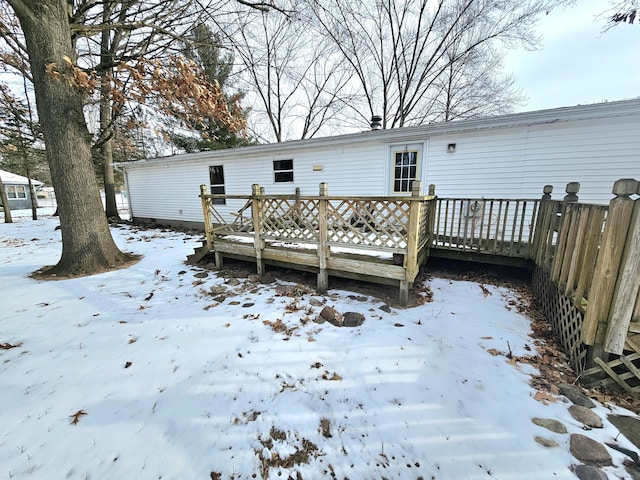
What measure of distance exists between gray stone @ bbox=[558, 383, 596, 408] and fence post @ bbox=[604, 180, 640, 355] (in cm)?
42

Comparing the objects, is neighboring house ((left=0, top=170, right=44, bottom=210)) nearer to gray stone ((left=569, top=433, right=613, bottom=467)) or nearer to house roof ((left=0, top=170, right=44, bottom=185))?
house roof ((left=0, top=170, right=44, bottom=185))

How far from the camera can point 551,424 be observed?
1868 mm

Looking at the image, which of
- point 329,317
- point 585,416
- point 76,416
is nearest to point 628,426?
point 585,416

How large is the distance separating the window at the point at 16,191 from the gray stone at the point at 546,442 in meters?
33.3

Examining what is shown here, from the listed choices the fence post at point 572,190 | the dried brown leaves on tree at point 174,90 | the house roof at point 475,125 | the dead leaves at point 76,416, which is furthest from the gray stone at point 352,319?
the house roof at point 475,125

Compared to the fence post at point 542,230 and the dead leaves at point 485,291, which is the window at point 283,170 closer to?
the dead leaves at point 485,291

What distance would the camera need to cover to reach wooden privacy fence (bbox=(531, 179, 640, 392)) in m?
1.95

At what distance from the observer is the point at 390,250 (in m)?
3.75

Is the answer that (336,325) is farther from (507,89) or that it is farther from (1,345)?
(507,89)

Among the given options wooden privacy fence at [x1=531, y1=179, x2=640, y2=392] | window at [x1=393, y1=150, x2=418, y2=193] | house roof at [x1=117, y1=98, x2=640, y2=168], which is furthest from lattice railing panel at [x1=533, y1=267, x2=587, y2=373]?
window at [x1=393, y1=150, x2=418, y2=193]

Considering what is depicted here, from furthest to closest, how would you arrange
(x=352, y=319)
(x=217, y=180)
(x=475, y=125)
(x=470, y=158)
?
(x=217, y=180), (x=470, y=158), (x=475, y=125), (x=352, y=319)

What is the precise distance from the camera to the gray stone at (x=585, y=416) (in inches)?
72.6

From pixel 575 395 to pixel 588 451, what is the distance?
1.98 ft

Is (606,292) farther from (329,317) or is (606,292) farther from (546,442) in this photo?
(329,317)
